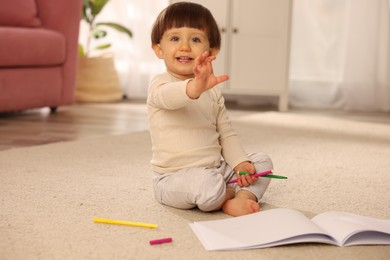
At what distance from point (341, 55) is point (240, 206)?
2507 mm

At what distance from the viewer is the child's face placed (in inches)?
50.6

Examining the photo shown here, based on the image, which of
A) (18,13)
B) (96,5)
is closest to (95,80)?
(96,5)

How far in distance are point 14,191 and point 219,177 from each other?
1.53 ft

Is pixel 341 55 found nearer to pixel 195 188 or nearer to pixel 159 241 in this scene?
pixel 195 188

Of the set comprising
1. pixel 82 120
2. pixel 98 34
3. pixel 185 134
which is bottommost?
pixel 82 120

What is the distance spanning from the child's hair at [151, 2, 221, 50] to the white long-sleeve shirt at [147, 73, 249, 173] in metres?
0.11

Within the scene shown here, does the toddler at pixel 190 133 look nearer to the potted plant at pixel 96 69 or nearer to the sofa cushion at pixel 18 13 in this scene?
the sofa cushion at pixel 18 13

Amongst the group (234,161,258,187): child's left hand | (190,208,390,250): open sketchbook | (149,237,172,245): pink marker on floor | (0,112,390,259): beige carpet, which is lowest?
(0,112,390,259): beige carpet

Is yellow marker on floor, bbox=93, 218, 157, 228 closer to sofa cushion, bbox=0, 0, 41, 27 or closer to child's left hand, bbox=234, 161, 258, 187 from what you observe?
child's left hand, bbox=234, 161, 258, 187

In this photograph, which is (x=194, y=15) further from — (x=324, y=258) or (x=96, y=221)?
(x=324, y=258)

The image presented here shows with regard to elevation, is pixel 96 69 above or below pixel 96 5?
below

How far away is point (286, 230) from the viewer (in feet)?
3.40

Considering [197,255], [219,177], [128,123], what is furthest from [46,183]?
[128,123]

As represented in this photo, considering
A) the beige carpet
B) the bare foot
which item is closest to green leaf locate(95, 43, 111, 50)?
the beige carpet
